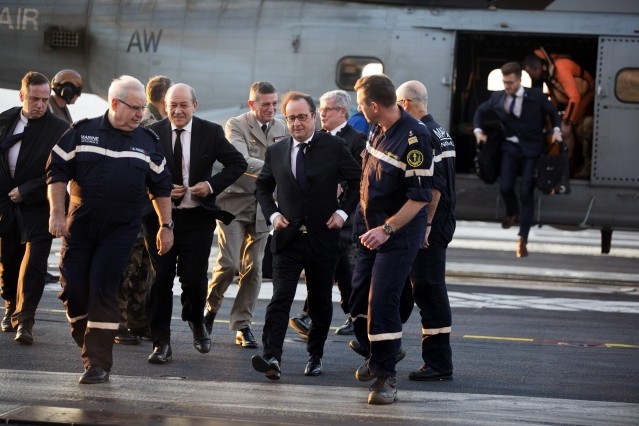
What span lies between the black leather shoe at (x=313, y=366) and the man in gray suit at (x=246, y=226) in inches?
47.9

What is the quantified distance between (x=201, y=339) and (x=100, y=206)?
166 centimetres

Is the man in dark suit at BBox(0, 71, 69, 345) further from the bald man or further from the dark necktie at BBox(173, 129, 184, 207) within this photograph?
the bald man

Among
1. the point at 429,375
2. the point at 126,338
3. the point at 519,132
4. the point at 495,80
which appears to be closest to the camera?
the point at 429,375

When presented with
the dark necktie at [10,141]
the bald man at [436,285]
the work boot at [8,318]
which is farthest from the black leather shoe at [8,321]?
the bald man at [436,285]

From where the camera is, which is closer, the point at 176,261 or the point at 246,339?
the point at 176,261

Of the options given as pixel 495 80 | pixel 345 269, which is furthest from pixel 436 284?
pixel 495 80

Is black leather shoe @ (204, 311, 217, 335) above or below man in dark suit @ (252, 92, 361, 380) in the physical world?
below

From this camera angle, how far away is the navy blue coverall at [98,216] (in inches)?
313

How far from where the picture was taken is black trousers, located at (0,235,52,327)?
966cm

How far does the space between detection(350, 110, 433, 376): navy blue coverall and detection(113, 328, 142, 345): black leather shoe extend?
2461 millimetres

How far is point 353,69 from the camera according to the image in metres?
15.8

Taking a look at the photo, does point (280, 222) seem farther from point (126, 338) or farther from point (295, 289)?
point (126, 338)

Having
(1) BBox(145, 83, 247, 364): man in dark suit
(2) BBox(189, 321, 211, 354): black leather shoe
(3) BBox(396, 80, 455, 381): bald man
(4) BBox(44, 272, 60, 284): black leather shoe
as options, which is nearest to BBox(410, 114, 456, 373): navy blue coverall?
(3) BBox(396, 80, 455, 381): bald man

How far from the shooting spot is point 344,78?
15.9 meters
